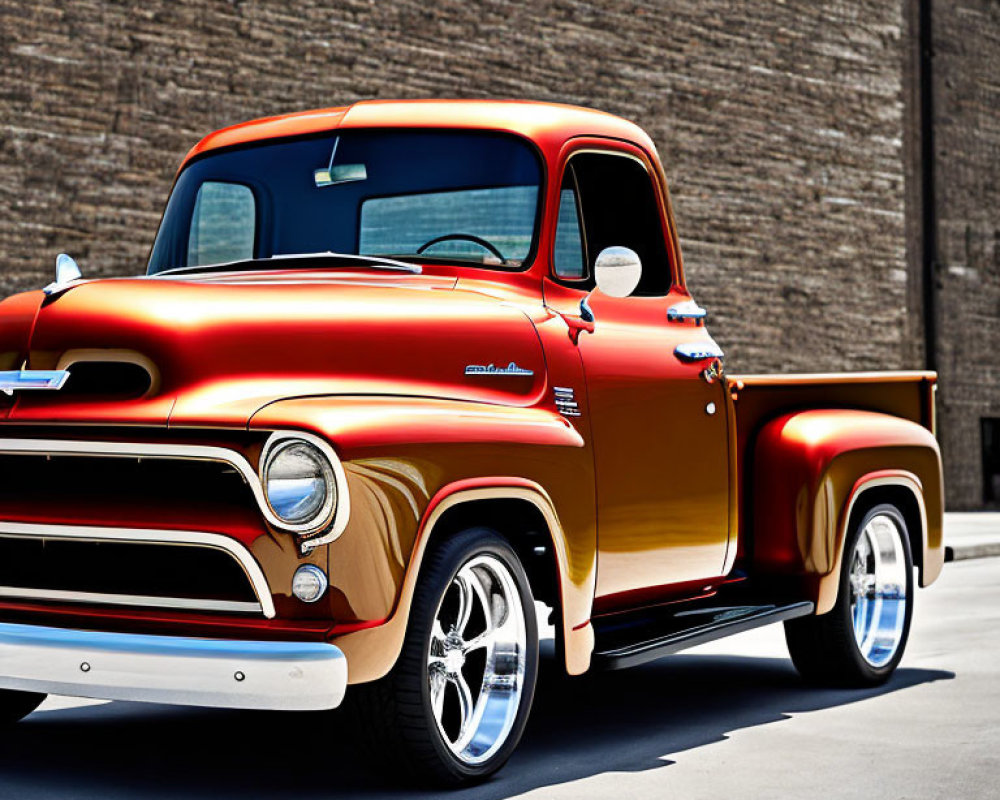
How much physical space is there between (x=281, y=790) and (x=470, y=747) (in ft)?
2.04

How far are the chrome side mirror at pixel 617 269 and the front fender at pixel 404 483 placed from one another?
2.02 feet

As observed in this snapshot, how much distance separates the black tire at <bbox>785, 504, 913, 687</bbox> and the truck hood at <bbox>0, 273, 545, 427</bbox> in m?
2.78

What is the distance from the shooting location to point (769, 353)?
21.2 metres

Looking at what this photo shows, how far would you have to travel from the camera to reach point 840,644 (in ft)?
25.3

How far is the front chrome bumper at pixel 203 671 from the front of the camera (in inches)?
181

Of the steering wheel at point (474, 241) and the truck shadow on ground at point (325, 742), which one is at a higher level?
the steering wheel at point (474, 241)

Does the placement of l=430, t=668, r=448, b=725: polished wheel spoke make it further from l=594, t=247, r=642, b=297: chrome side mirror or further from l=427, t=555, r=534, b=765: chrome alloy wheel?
l=594, t=247, r=642, b=297: chrome side mirror

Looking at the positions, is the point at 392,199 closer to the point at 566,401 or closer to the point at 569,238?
the point at 569,238

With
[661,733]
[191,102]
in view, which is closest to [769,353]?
[191,102]

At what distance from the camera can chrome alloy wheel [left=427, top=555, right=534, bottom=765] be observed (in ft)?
17.6

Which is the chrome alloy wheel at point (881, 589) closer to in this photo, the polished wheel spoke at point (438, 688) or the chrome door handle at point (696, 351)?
the chrome door handle at point (696, 351)

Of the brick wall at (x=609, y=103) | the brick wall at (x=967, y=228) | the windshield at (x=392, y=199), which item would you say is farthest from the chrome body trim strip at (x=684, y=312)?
the brick wall at (x=967, y=228)

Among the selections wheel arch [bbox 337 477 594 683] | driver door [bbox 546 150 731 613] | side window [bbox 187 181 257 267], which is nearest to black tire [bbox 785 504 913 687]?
driver door [bbox 546 150 731 613]

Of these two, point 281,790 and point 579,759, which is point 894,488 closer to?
point 579,759
